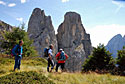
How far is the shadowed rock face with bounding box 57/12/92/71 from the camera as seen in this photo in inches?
3005

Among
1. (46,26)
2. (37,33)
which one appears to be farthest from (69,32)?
(37,33)

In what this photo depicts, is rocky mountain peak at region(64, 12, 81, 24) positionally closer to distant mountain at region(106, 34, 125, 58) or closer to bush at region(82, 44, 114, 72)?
bush at region(82, 44, 114, 72)

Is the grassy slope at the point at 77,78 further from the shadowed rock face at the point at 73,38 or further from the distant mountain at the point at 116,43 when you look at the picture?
the distant mountain at the point at 116,43

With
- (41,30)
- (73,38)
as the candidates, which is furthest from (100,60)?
(73,38)

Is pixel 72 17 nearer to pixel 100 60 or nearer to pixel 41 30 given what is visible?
pixel 41 30

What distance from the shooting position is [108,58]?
1717cm

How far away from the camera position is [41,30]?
78.2 metres

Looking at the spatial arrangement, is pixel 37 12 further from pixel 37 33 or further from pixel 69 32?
pixel 69 32

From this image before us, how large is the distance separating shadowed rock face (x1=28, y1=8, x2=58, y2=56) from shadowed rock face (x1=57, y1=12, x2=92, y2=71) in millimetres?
8270

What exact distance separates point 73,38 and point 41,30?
851 inches

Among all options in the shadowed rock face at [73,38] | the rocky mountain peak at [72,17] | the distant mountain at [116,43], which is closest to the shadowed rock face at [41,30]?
the shadowed rock face at [73,38]

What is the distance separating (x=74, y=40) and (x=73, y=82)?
7633 cm

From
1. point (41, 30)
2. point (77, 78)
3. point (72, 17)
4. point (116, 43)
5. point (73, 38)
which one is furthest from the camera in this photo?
point (116, 43)

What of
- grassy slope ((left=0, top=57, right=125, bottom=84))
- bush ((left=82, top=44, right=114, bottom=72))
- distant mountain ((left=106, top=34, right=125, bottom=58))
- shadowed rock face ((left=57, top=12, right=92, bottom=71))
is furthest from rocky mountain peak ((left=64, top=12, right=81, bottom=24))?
distant mountain ((left=106, top=34, right=125, bottom=58))
